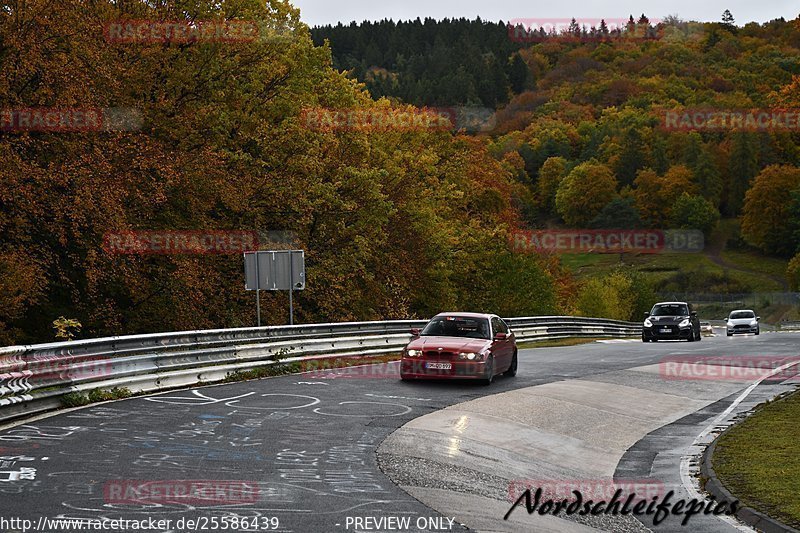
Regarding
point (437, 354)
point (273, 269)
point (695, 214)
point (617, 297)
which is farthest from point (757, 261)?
point (437, 354)

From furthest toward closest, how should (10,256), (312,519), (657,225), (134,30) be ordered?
(657,225)
(134,30)
(10,256)
(312,519)

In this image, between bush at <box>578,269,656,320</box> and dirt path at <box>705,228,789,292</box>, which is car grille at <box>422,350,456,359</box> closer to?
bush at <box>578,269,656,320</box>

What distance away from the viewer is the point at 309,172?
136 feet

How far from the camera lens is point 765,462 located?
12.2 m

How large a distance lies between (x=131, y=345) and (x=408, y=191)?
37901 millimetres

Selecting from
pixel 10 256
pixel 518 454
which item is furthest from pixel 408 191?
pixel 518 454

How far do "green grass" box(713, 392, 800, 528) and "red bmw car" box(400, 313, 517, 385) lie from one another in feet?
17.1

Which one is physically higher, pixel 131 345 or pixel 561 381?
pixel 131 345

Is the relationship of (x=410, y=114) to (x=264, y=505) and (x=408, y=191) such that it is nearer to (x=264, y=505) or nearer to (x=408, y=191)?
(x=408, y=191)

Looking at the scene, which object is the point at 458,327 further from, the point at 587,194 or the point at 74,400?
the point at 587,194

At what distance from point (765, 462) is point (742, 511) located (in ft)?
9.76

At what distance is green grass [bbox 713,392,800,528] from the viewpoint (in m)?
9.73

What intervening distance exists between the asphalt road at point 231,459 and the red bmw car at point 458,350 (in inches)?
14.8

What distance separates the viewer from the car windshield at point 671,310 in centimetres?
4203
